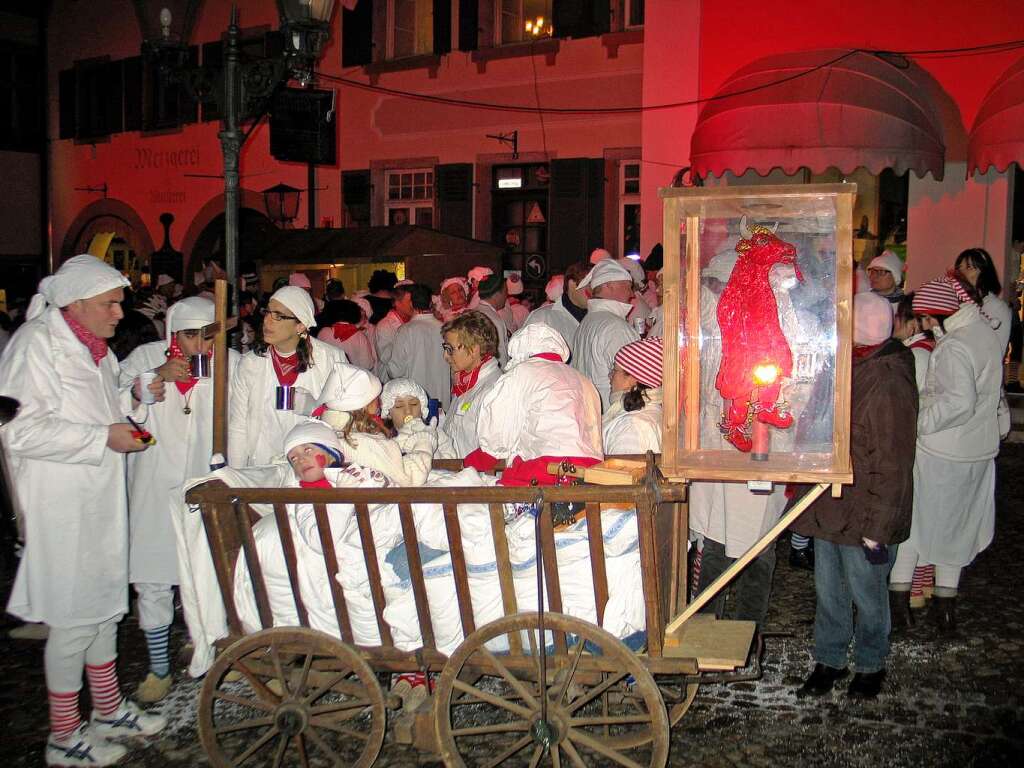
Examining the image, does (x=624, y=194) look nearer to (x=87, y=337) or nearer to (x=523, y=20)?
(x=523, y=20)

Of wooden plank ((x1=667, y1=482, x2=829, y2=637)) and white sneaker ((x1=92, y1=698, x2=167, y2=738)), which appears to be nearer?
wooden plank ((x1=667, y1=482, x2=829, y2=637))

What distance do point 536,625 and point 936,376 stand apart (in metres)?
3.18

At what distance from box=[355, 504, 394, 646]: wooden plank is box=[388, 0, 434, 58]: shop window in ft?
51.8

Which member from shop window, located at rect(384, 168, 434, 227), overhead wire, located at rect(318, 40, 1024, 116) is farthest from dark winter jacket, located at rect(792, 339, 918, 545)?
shop window, located at rect(384, 168, 434, 227)

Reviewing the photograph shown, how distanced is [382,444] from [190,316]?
49.6 inches

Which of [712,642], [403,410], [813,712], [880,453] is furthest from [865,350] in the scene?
[403,410]

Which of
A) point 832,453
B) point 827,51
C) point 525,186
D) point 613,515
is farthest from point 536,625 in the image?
point 525,186

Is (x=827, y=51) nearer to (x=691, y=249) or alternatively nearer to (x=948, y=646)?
(x=948, y=646)

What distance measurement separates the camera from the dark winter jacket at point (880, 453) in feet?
14.2

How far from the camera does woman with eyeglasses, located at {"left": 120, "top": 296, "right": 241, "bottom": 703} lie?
4.71 metres

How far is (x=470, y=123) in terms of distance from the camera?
57.3ft

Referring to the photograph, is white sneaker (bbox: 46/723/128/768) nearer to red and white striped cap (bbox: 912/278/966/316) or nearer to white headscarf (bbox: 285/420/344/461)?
white headscarf (bbox: 285/420/344/461)

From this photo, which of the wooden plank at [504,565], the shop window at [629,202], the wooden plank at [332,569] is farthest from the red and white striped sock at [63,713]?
the shop window at [629,202]

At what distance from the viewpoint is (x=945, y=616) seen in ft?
18.3
